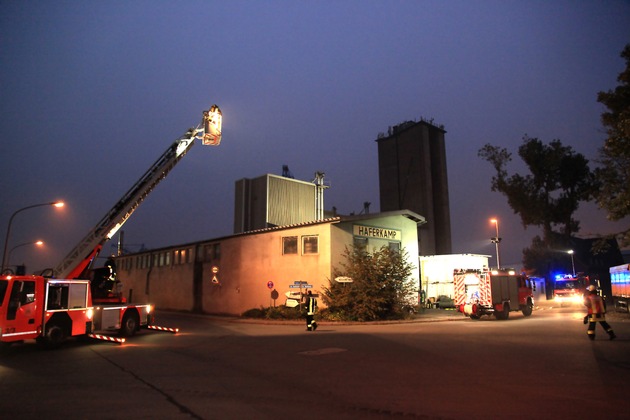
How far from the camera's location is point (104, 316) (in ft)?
55.2

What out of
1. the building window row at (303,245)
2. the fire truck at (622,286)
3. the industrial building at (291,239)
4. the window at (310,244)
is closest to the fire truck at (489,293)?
the industrial building at (291,239)

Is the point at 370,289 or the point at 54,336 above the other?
the point at 370,289

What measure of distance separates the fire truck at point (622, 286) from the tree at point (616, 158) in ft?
11.4

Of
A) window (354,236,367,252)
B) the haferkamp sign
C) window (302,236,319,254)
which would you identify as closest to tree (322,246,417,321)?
window (354,236,367,252)

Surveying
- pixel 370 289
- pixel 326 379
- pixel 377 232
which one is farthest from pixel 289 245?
pixel 326 379

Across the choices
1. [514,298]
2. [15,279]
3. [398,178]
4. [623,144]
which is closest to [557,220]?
[398,178]

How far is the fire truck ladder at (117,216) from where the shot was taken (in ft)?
58.7

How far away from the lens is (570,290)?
3972cm

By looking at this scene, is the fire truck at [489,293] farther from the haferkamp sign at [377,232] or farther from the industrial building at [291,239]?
the haferkamp sign at [377,232]

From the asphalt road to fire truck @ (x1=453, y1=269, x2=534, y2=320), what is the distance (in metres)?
9.85

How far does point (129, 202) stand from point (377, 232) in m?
16.7

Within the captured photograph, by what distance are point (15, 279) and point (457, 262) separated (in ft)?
101

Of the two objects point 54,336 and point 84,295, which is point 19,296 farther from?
point 84,295

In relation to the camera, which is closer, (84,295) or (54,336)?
(54,336)
